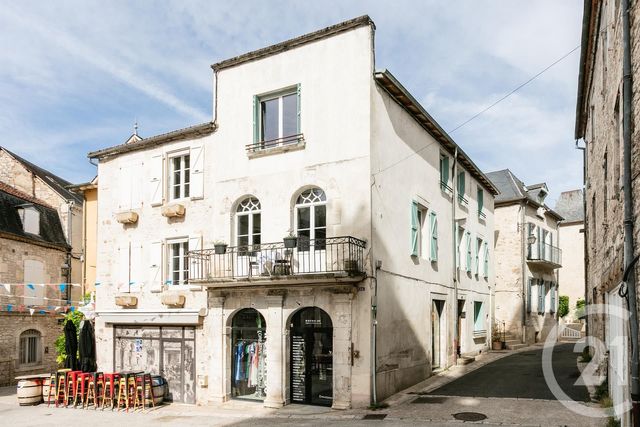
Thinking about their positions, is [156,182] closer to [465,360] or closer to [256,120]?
[256,120]

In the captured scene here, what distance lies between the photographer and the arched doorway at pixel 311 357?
12.9 m

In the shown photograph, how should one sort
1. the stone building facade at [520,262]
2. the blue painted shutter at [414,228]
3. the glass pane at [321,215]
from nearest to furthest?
the glass pane at [321,215] < the blue painted shutter at [414,228] < the stone building facade at [520,262]

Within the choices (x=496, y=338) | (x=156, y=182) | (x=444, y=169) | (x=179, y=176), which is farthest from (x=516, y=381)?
(x=156, y=182)

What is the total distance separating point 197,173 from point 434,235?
6957 millimetres

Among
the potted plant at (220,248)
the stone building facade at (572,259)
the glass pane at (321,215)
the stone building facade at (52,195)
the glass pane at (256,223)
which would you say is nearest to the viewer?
the glass pane at (321,215)

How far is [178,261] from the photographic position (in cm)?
1580

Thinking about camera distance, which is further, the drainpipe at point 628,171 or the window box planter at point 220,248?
the window box planter at point 220,248

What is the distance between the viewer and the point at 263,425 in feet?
36.9

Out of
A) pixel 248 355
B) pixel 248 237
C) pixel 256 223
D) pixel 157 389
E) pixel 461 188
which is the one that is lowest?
pixel 157 389

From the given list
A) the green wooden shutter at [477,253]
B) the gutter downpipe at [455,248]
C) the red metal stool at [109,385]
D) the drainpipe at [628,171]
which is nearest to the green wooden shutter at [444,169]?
the gutter downpipe at [455,248]

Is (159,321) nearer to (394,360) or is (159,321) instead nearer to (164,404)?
(164,404)

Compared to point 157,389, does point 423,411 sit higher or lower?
higher

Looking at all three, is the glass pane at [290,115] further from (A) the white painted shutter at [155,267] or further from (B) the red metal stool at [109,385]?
(B) the red metal stool at [109,385]

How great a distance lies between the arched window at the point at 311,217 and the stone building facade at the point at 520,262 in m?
16.0
